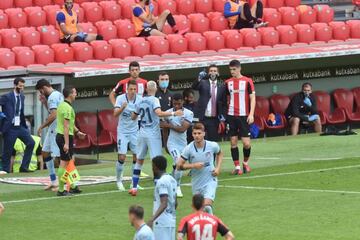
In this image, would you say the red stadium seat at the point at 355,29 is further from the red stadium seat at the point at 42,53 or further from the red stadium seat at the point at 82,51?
the red stadium seat at the point at 42,53

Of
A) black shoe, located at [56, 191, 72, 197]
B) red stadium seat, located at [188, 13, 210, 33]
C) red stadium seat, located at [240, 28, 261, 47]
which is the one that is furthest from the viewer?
red stadium seat, located at [188, 13, 210, 33]

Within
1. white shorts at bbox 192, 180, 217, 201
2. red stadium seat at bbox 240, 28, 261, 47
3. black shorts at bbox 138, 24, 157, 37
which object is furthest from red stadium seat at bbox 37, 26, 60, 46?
white shorts at bbox 192, 180, 217, 201

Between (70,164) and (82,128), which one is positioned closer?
(70,164)

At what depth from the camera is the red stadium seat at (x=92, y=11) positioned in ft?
96.8

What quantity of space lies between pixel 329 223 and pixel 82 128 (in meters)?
11.4

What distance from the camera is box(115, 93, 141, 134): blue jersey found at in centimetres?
2016

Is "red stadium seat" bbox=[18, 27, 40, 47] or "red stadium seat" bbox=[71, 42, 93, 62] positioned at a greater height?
"red stadium seat" bbox=[18, 27, 40, 47]

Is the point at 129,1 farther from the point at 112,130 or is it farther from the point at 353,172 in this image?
the point at 353,172

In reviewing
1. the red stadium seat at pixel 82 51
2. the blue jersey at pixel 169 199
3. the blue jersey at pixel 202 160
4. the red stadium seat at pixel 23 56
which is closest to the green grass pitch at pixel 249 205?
the blue jersey at pixel 202 160

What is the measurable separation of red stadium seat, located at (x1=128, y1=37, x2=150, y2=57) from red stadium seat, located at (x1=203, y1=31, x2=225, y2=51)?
192 cm

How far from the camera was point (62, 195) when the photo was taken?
65.7 ft

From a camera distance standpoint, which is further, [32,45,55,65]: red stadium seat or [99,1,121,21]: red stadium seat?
[99,1,121,21]: red stadium seat

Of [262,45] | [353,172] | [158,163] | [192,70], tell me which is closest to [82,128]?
[192,70]

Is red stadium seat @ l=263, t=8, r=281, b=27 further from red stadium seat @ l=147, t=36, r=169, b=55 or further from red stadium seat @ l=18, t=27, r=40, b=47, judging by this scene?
red stadium seat @ l=18, t=27, r=40, b=47
